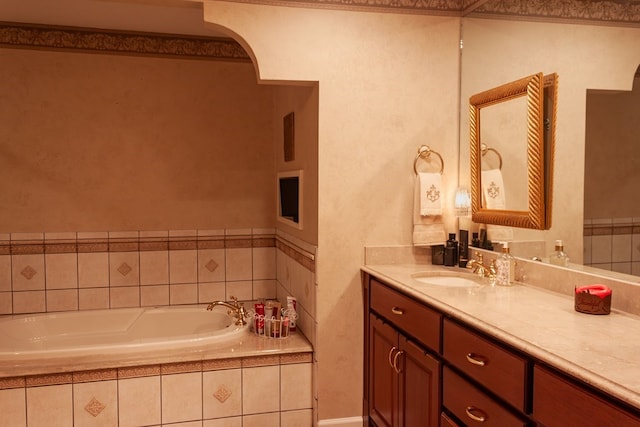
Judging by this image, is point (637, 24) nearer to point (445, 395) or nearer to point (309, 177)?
point (445, 395)

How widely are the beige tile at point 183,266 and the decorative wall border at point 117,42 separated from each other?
1.44 meters

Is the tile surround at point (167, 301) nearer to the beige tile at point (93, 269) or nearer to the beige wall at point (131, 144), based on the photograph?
the beige tile at point (93, 269)

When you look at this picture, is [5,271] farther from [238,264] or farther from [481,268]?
[481,268]

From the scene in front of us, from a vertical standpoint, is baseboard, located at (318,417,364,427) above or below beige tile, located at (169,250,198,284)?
below

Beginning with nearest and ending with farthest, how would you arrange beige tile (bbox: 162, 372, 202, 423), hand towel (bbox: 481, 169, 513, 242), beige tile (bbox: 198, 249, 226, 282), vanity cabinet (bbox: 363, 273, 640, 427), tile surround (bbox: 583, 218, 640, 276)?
vanity cabinet (bbox: 363, 273, 640, 427) < tile surround (bbox: 583, 218, 640, 276) < hand towel (bbox: 481, 169, 513, 242) < beige tile (bbox: 162, 372, 202, 423) < beige tile (bbox: 198, 249, 226, 282)

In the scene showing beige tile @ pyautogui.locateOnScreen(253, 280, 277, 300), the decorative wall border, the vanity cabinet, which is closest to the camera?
the vanity cabinet

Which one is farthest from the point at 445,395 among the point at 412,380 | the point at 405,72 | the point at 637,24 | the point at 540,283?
the point at 405,72

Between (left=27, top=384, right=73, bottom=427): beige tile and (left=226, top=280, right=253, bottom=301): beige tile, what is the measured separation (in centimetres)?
155

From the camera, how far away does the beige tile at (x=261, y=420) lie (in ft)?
9.66

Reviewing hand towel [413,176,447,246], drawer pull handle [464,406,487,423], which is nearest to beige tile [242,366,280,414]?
hand towel [413,176,447,246]

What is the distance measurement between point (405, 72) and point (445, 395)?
67.8 inches

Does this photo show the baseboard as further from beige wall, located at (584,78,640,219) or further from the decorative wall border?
the decorative wall border

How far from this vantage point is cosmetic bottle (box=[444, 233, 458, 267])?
2.91 meters

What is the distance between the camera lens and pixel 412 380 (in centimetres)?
228
